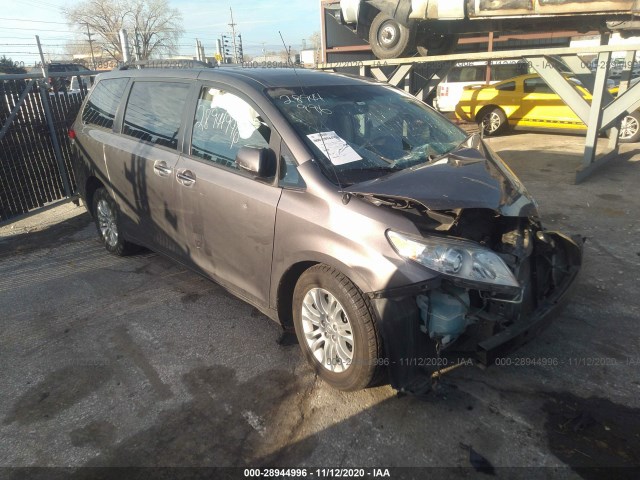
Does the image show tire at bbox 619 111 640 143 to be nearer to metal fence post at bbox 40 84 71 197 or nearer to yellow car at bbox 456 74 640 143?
yellow car at bbox 456 74 640 143

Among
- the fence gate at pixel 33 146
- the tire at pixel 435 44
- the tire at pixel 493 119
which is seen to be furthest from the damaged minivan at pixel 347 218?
the tire at pixel 493 119

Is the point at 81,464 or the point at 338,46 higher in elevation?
the point at 338,46

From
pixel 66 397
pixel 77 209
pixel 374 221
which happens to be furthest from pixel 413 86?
pixel 66 397

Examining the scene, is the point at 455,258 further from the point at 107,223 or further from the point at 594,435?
the point at 107,223

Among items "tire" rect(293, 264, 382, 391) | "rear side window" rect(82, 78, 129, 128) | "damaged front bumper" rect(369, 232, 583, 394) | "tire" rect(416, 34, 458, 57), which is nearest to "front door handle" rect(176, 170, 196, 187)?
"tire" rect(293, 264, 382, 391)

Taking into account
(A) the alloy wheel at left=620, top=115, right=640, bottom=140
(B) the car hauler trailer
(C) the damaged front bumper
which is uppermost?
(B) the car hauler trailer

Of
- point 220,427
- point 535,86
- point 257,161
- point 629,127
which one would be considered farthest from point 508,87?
point 220,427

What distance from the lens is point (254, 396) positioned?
8.89 ft

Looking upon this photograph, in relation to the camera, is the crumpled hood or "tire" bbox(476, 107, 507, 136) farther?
"tire" bbox(476, 107, 507, 136)

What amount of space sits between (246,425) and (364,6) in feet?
28.4

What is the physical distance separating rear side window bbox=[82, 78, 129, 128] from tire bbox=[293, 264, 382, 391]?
9.36 feet

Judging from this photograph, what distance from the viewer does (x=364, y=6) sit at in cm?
888

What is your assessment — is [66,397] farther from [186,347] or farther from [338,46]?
[338,46]

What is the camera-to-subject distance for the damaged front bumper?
2.27m
